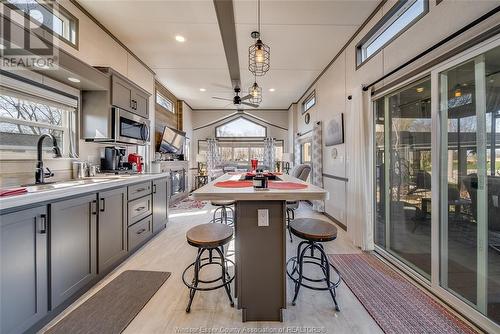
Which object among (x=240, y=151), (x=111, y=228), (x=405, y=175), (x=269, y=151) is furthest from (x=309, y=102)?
(x=111, y=228)

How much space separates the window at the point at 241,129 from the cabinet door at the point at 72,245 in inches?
250

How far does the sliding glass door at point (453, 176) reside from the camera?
1517 mm

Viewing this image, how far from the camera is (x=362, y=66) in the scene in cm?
288

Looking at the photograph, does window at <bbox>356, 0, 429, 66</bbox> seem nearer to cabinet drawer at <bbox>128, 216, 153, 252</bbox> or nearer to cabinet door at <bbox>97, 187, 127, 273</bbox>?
cabinet door at <bbox>97, 187, 127, 273</bbox>

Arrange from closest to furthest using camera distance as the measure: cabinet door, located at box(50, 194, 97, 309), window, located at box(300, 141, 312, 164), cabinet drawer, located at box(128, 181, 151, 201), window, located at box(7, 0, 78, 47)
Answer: cabinet door, located at box(50, 194, 97, 309), window, located at box(7, 0, 78, 47), cabinet drawer, located at box(128, 181, 151, 201), window, located at box(300, 141, 312, 164)

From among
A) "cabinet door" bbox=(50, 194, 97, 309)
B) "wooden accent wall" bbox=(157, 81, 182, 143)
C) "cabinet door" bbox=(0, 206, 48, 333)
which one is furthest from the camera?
"wooden accent wall" bbox=(157, 81, 182, 143)

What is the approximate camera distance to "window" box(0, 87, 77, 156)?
1797 mm

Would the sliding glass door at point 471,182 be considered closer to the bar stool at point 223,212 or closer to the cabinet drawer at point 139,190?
the bar stool at point 223,212

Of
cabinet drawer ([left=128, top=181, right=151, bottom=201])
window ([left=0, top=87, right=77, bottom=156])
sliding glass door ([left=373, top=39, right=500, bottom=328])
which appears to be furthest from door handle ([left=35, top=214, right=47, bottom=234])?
sliding glass door ([left=373, top=39, right=500, bottom=328])

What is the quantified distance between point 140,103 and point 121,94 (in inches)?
19.4

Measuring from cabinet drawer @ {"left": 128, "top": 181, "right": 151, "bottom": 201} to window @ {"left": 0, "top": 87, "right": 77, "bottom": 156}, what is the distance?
81 centimetres

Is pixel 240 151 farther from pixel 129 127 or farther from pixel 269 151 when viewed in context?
pixel 129 127

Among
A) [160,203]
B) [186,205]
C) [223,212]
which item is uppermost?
[160,203]

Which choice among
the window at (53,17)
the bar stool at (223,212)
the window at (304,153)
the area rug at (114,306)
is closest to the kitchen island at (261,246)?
the area rug at (114,306)
